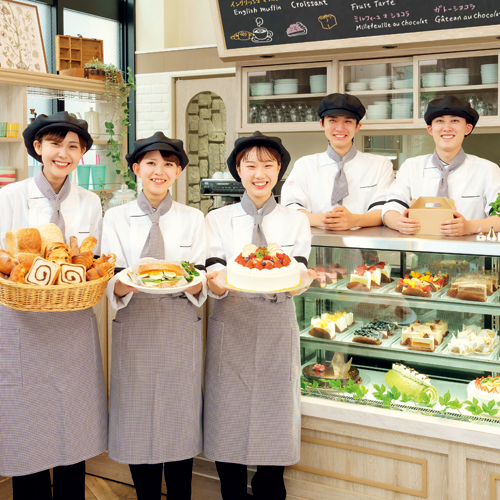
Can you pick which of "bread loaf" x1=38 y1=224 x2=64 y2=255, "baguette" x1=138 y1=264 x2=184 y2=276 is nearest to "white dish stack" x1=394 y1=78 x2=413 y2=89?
"baguette" x1=138 y1=264 x2=184 y2=276

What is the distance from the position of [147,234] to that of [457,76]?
2.91 metres

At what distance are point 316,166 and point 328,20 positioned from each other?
1620 mm

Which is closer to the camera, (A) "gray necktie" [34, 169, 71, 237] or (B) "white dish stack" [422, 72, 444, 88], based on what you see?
(A) "gray necktie" [34, 169, 71, 237]

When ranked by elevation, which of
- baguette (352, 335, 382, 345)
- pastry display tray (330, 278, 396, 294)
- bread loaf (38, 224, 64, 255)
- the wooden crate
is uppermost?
the wooden crate

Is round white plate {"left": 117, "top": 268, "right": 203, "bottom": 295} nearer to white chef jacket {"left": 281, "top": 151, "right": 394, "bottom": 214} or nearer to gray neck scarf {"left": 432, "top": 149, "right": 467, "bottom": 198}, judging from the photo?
white chef jacket {"left": 281, "top": 151, "right": 394, "bottom": 214}

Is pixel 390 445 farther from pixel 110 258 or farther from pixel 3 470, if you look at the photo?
pixel 3 470

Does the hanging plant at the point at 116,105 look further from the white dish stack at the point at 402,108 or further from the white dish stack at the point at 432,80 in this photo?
the white dish stack at the point at 432,80

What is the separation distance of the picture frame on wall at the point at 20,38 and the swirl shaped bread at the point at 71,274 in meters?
3.36

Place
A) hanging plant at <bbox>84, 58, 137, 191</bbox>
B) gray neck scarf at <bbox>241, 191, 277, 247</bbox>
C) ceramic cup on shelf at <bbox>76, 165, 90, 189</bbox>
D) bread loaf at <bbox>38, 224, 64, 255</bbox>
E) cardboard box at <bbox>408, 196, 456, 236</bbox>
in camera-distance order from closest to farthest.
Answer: bread loaf at <bbox>38, 224, 64, 255</bbox>
gray neck scarf at <bbox>241, 191, 277, 247</bbox>
cardboard box at <bbox>408, 196, 456, 236</bbox>
ceramic cup on shelf at <bbox>76, 165, 90, 189</bbox>
hanging plant at <bbox>84, 58, 137, 191</bbox>

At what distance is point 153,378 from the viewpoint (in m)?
2.15

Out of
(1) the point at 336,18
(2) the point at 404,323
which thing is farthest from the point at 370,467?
(1) the point at 336,18

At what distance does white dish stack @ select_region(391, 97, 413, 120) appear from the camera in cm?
431

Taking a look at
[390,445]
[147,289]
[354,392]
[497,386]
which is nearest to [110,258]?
[147,289]

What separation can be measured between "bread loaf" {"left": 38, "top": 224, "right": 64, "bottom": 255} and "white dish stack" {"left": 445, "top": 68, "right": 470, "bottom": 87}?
3.15 meters
